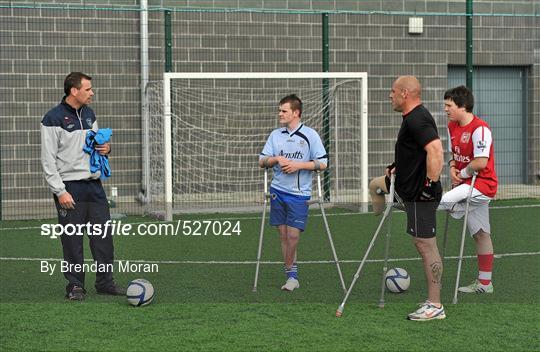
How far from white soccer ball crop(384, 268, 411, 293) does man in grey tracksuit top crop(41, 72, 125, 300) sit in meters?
2.25

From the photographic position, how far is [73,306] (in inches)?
303

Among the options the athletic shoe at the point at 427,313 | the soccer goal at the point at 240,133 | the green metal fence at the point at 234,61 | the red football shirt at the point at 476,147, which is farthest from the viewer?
the green metal fence at the point at 234,61

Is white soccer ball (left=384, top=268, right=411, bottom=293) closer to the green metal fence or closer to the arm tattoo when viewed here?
the arm tattoo

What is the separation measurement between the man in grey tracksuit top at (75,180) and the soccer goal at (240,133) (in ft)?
20.3

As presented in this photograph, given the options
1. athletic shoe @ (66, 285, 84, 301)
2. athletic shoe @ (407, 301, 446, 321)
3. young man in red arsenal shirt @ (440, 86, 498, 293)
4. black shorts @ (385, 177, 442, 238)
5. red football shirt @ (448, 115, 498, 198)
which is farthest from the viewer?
young man in red arsenal shirt @ (440, 86, 498, 293)

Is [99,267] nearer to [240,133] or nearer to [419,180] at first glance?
[419,180]

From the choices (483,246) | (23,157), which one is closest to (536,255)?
(483,246)

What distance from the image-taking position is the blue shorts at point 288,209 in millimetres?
8477

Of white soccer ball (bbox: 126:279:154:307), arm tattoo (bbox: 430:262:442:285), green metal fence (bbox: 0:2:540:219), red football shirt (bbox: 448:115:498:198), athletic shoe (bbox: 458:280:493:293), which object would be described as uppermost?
green metal fence (bbox: 0:2:540:219)

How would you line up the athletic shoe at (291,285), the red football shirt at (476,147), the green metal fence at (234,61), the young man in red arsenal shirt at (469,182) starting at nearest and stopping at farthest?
the red football shirt at (476,147) < the young man in red arsenal shirt at (469,182) < the athletic shoe at (291,285) < the green metal fence at (234,61)

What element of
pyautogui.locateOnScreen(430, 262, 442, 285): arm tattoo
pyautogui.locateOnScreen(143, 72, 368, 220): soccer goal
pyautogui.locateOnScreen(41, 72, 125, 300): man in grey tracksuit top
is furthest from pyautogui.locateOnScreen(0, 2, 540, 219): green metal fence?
pyautogui.locateOnScreen(430, 262, 442, 285): arm tattoo

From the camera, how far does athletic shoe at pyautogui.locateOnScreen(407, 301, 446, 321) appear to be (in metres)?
7.04

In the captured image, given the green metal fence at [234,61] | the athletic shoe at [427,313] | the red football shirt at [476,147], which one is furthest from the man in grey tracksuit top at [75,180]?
the green metal fence at [234,61]

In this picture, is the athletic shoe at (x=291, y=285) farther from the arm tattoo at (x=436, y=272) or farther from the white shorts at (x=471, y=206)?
the arm tattoo at (x=436, y=272)
